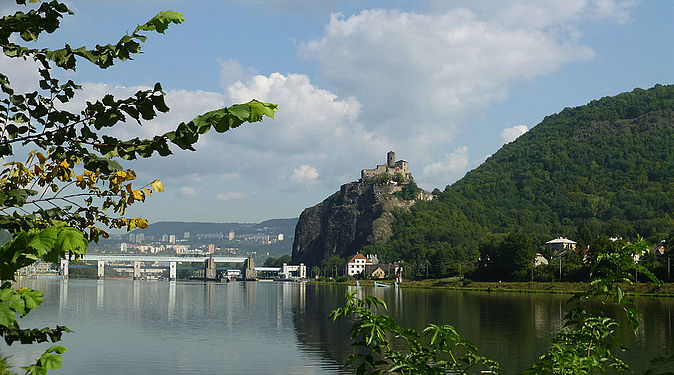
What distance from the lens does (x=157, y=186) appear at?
4.16 meters

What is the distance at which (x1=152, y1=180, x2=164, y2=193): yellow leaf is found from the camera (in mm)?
4133

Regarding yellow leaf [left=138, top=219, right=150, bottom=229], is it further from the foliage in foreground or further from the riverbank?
the riverbank

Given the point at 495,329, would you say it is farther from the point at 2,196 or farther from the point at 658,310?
the point at 2,196

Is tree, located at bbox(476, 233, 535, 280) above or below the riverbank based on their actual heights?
above

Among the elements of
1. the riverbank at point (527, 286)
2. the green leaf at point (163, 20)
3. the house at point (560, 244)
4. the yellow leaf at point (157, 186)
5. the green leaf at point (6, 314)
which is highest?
the green leaf at point (163, 20)

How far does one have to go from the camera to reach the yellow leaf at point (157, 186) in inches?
163

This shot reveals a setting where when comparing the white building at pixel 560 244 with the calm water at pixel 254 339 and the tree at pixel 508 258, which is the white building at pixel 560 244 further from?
the calm water at pixel 254 339

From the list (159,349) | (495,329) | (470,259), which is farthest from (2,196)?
(470,259)

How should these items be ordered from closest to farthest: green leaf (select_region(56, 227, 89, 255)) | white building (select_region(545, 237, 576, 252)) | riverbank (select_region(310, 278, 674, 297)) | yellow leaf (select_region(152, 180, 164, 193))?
green leaf (select_region(56, 227, 89, 255)) < yellow leaf (select_region(152, 180, 164, 193)) < riverbank (select_region(310, 278, 674, 297)) < white building (select_region(545, 237, 576, 252))

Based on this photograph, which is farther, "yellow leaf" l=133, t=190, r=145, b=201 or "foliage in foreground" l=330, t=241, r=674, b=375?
"foliage in foreground" l=330, t=241, r=674, b=375

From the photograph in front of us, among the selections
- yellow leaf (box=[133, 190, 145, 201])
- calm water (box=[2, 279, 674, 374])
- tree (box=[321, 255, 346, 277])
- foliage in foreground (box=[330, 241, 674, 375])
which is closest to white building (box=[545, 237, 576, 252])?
tree (box=[321, 255, 346, 277])

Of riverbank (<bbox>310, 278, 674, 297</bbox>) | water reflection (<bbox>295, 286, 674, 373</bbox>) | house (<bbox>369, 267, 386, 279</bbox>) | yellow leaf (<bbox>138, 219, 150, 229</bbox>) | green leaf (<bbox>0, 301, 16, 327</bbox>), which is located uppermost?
yellow leaf (<bbox>138, 219, 150, 229</bbox>)

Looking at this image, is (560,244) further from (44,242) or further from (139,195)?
(44,242)

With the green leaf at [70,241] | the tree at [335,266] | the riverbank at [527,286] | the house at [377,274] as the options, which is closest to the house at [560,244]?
the riverbank at [527,286]
